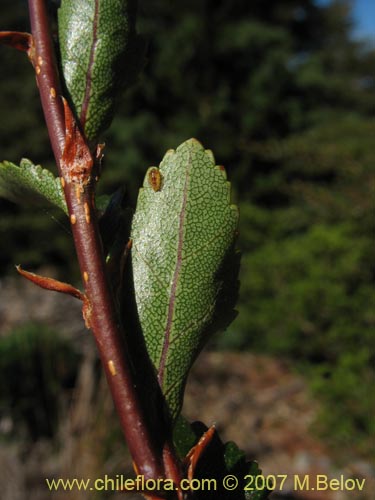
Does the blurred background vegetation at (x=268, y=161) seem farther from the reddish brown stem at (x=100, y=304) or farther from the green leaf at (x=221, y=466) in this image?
the reddish brown stem at (x=100, y=304)

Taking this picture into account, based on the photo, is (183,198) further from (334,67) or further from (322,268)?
(334,67)

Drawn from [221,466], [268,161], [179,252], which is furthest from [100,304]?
[268,161]

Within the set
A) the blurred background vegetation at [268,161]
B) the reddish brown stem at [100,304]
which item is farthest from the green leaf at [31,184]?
the blurred background vegetation at [268,161]

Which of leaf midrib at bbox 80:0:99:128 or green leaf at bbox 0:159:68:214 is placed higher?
leaf midrib at bbox 80:0:99:128

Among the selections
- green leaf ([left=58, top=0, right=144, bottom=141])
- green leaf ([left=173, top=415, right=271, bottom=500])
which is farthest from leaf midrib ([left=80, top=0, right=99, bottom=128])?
green leaf ([left=173, top=415, right=271, bottom=500])

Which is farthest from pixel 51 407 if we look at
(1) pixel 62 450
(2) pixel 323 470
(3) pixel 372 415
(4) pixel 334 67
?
(4) pixel 334 67

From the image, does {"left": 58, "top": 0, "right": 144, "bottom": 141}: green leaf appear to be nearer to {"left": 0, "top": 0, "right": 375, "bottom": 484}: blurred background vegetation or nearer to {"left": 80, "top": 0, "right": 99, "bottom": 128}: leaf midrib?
{"left": 80, "top": 0, "right": 99, "bottom": 128}: leaf midrib
